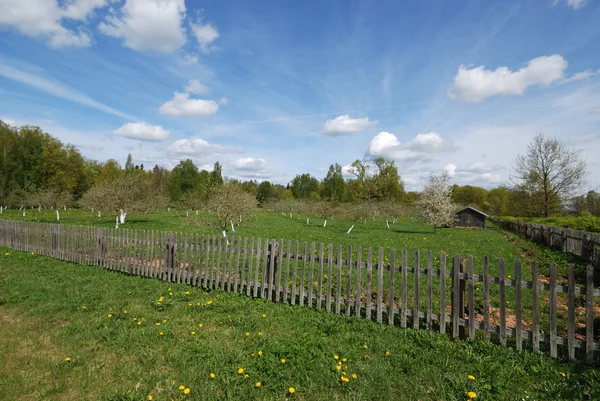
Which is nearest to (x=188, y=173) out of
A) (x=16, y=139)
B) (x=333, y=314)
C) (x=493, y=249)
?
(x=16, y=139)

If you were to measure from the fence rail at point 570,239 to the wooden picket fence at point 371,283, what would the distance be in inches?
234

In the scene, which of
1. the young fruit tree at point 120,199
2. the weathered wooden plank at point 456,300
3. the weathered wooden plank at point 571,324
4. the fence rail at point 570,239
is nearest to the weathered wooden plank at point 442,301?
the weathered wooden plank at point 456,300

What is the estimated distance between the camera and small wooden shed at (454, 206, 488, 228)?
1425 inches

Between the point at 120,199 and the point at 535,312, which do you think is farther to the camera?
the point at 120,199

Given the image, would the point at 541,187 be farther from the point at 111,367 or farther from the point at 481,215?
the point at 111,367

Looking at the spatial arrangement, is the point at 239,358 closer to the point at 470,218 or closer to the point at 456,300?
the point at 456,300

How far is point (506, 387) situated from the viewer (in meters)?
3.43

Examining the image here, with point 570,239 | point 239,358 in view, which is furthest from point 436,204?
point 239,358

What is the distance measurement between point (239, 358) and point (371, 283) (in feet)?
11.9

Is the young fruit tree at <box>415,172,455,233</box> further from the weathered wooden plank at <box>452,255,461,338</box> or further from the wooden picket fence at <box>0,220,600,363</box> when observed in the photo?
the weathered wooden plank at <box>452,255,461,338</box>

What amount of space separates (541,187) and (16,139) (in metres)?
76.5

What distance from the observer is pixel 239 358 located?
3.98m

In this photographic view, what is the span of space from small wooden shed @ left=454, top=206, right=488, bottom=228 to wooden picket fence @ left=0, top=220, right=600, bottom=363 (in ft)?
95.1

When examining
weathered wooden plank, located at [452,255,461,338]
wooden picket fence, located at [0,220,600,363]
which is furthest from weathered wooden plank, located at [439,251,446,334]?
weathered wooden plank, located at [452,255,461,338]
